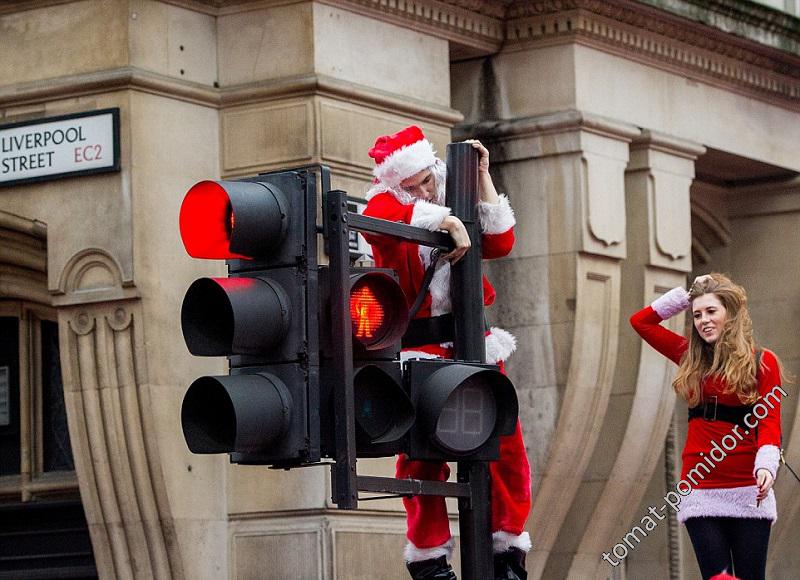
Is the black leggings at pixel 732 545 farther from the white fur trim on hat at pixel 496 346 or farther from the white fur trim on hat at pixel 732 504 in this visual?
the white fur trim on hat at pixel 496 346

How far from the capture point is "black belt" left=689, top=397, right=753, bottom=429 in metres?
8.54

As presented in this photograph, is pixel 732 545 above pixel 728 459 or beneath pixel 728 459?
beneath

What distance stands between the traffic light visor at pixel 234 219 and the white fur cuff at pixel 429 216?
83 centimetres

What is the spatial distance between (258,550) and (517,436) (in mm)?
3718

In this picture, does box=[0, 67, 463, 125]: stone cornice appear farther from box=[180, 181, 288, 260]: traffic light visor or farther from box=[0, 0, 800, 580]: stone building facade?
box=[180, 181, 288, 260]: traffic light visor

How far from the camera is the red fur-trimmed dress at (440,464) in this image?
25.9 ft

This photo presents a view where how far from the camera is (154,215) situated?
11320 millimetres

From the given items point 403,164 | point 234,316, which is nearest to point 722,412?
point 403,164

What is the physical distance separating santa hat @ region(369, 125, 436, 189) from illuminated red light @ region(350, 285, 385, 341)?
4.21 feet

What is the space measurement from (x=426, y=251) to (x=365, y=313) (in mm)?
1177

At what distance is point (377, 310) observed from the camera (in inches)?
277

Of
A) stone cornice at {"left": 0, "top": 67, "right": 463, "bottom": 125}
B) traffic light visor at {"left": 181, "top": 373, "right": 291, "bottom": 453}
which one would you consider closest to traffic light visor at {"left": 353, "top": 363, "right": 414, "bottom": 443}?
traffic light visor at {"left": 181, "top": 373, "right": 291, "bottom": 453}

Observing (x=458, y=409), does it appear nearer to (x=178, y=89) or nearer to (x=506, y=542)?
(x=506, y=542)

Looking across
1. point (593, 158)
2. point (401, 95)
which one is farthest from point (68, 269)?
point (593, 158)
